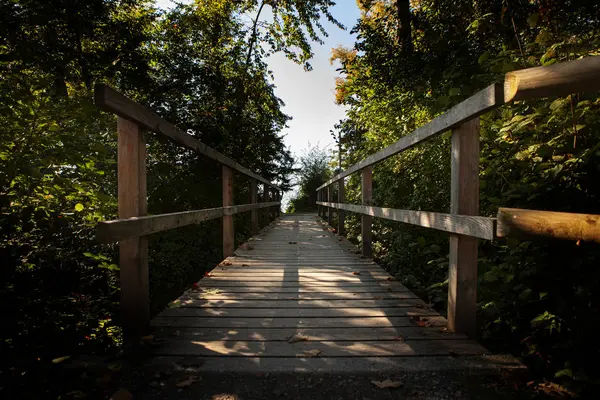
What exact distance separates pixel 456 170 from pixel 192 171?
741 cm

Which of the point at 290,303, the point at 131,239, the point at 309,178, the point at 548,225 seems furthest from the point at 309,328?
the point at 309,178

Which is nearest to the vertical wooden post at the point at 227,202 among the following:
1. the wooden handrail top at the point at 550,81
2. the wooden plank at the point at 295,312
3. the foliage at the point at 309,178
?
the wooden plank at the point at 295,312

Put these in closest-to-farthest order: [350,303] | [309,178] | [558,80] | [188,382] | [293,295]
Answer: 1. [558,80]
2. [188,382]
3. [350,303]
4. [293,295]
5. [309,178]

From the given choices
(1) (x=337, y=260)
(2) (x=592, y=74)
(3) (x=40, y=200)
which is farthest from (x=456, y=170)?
(3) (x=40, y=200)

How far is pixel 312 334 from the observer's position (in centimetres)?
201

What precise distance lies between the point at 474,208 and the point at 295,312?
55.0 inches

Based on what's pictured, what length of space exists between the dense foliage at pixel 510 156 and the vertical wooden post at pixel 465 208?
0.22m

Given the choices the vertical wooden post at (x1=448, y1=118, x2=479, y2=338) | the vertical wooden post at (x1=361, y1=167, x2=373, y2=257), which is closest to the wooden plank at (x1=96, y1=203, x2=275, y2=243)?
the vertical wooden post at (x1=448, y1=118, x2=479, y2=338)

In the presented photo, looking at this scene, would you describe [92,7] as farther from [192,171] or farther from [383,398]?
[383,398]

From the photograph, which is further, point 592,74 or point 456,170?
point 456,170

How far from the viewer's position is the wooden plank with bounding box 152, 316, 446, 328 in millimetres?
2143

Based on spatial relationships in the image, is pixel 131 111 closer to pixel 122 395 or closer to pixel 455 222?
pixel 122 395

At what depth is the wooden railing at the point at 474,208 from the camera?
38.6 inches

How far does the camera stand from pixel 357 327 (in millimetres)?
2127
